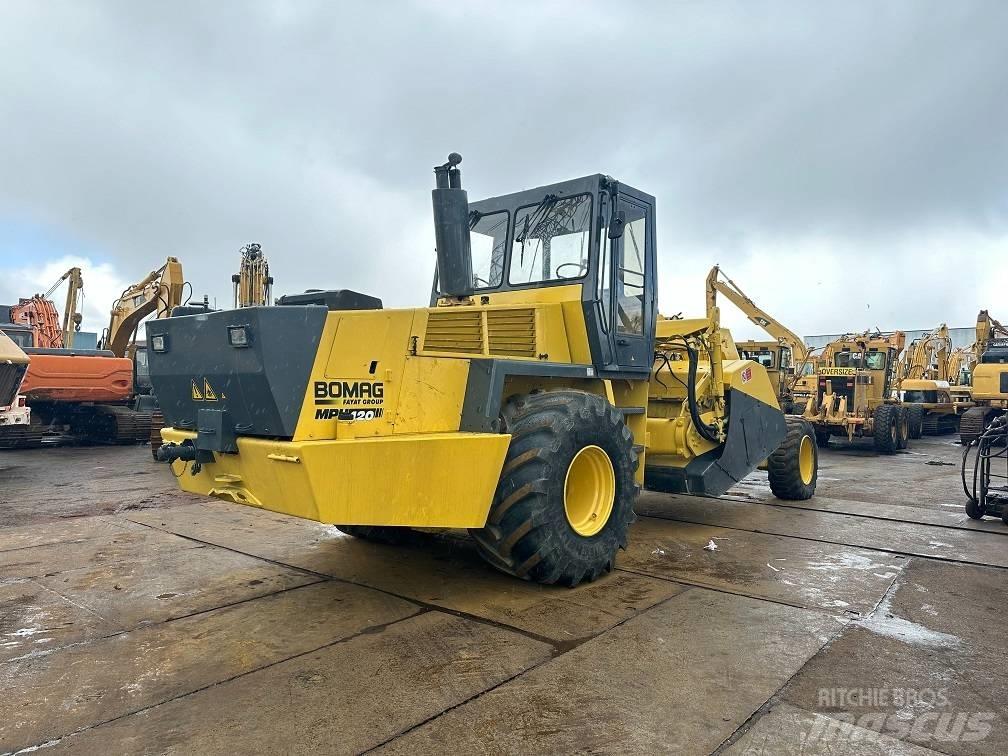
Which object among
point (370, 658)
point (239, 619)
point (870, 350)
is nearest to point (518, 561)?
point (370, 658)

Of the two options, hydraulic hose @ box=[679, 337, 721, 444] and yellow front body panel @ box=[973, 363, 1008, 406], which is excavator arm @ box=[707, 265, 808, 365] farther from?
hydraulic hose @ box=[679, 337, 721, 444]

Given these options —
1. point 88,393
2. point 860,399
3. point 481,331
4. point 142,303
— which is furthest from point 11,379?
point 860,399

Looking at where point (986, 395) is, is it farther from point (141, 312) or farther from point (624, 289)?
point (141, 312)

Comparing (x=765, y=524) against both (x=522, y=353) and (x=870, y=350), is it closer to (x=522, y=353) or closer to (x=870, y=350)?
(x=522, y=353)

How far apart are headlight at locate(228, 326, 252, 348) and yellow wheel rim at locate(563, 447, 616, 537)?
2.29 meters

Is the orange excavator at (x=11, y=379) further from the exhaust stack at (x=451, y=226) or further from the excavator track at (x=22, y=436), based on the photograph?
the exhaust stack at (x=451, y=226)

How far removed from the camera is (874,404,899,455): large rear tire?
15.8 m

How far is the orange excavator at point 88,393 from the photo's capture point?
1486 cm

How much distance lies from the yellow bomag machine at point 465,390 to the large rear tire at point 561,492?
0.01 m

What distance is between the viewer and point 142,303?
17.8 meters

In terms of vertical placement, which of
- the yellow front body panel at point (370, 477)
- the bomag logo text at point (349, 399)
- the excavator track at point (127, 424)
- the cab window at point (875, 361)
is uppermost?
the cab window at point (875, 361)

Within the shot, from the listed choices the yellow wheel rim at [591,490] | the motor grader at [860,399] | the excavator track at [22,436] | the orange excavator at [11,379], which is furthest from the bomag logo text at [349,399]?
the motor grader at [860,399]

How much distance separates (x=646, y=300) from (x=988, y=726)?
4.03m

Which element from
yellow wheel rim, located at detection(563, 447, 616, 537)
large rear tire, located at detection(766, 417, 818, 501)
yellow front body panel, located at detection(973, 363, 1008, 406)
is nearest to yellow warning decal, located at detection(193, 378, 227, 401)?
yellow wheel rim, located at detection(563, 447, 616, 537)
